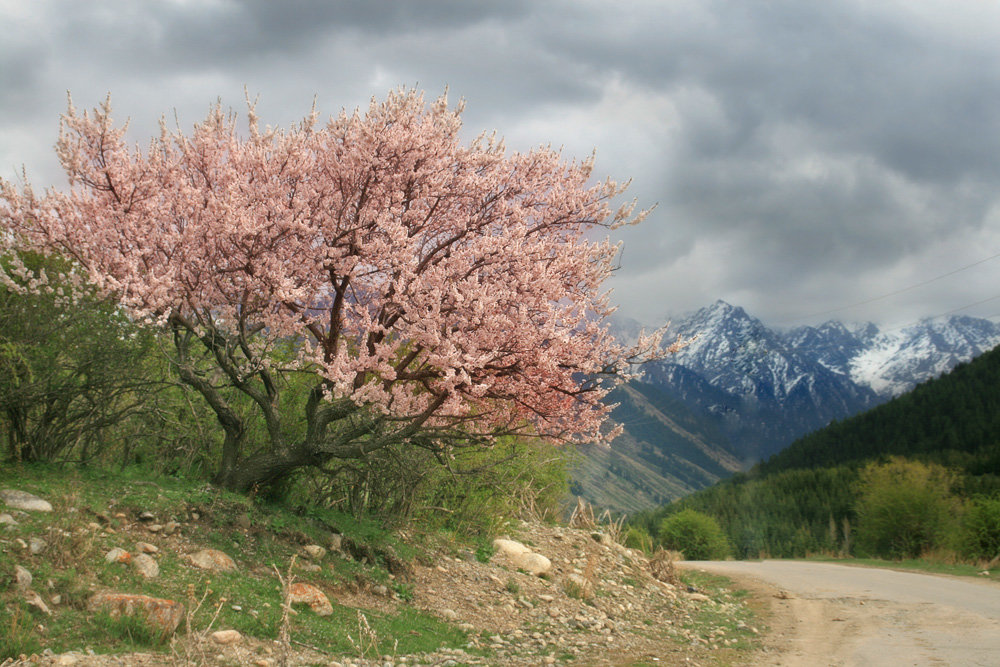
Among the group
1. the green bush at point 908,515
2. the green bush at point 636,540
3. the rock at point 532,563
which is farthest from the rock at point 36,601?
the green bush at point 908,515

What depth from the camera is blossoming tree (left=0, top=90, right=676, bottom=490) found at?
8977 millimetres

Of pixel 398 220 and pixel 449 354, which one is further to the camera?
pixel 398 220

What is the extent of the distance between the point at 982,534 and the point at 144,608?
3102 centimetres

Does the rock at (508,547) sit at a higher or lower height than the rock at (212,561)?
lower

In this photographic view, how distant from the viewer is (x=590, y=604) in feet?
40.5

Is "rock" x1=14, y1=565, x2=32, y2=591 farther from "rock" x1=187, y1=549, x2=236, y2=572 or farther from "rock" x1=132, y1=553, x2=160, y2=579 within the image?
"rock" x1=187, y1=549, x2=236, y2=572

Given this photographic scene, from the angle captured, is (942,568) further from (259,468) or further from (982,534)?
(259,468)

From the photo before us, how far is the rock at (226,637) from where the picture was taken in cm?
620

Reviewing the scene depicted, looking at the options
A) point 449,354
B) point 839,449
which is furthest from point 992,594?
point 839,449

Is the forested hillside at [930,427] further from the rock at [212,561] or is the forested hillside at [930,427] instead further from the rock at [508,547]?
the rock at [212,561]

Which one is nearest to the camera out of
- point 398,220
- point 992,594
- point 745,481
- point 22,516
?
point 22,516

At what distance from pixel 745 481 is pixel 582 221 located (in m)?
116

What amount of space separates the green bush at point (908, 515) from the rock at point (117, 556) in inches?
1428

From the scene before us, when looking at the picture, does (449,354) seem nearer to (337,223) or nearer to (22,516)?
(337,223)
